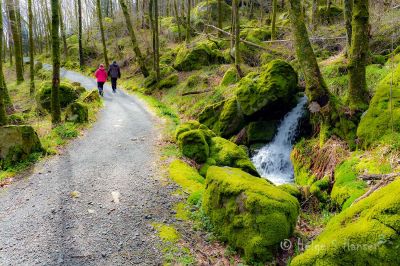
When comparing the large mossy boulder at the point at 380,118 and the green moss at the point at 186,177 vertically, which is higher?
the large mossy boulder at the point at 380,118

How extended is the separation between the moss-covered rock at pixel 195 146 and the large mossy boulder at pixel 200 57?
43.6 ft

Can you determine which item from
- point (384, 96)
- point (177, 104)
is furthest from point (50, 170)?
point (177, 104)

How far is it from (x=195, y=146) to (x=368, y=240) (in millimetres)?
6752

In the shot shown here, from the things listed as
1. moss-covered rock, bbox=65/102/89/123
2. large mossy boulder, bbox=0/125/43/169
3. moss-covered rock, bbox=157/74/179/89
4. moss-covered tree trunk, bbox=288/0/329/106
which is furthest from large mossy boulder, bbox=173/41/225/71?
large mossy boulder, bbox=0/125/43/169

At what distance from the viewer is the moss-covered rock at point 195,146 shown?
10023mm

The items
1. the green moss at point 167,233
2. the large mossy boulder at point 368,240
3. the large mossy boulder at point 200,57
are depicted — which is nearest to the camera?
the large mossy boulder at point 368,240

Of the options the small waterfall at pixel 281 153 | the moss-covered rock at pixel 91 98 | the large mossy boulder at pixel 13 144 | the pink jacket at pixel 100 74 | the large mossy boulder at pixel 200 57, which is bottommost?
the small waterfall at pixel 281 153

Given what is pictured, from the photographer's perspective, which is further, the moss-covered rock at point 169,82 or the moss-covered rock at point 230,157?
the moss-covered rock at point 169,82

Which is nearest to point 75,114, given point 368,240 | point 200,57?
point 368,240

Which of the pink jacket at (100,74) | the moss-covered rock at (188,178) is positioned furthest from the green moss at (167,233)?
the pink jacket at (100,74)

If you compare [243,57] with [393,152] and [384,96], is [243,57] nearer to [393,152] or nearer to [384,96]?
[384,96]

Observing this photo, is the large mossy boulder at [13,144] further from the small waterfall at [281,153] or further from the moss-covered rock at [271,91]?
the moss-covered rock at [271,91]

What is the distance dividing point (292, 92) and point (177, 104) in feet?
24.9

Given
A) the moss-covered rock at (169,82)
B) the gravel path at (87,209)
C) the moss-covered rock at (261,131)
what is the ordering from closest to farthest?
the gravel path at (87,209) < the moss-covered rock at (261,131) < the moss-covered rock at (169,82)
